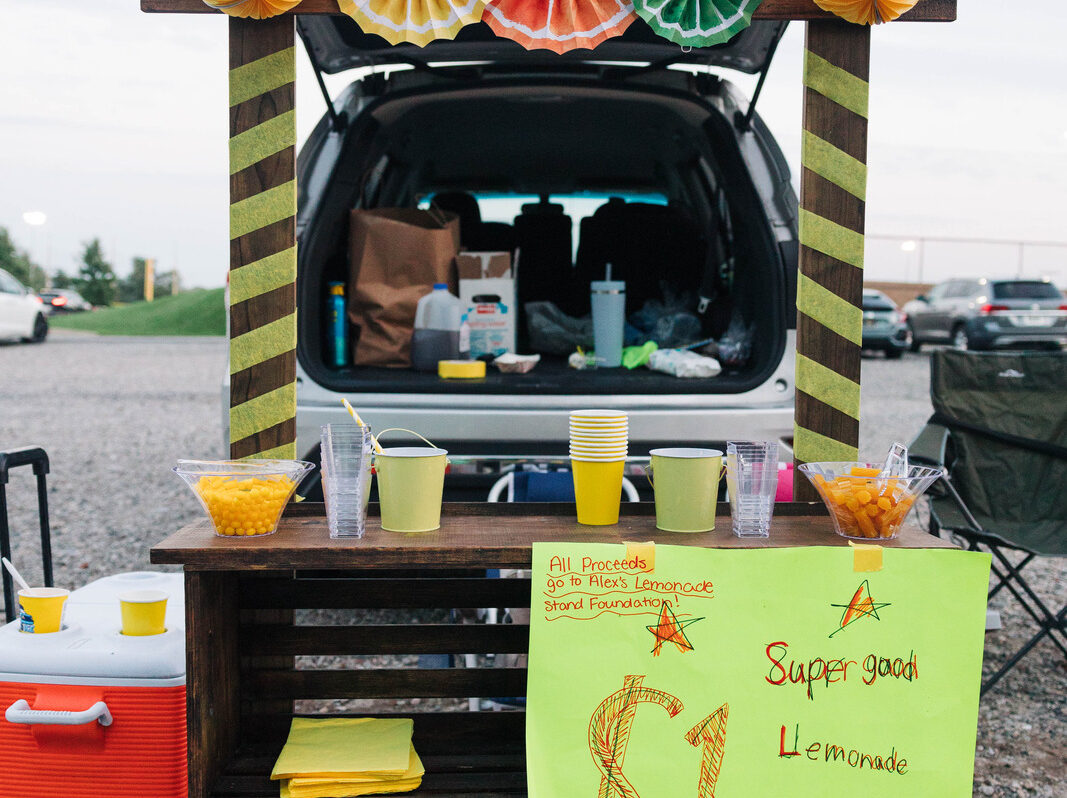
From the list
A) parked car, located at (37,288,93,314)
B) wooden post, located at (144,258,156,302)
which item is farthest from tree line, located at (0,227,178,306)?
parked car, located at (37,288,93,314)

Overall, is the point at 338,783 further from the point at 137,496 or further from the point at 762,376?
the point at 137,496

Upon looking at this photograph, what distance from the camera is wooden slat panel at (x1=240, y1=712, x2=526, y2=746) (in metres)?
1.95

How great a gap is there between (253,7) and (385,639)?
124 cm

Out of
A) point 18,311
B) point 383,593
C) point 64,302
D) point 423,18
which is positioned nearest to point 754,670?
point 383,593

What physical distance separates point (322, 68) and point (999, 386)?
2.70 m

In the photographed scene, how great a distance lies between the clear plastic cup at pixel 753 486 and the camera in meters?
1.74

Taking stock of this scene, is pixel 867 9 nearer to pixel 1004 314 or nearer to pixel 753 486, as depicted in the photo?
pixel 753 486

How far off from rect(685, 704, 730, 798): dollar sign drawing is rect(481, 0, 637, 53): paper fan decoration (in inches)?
49.5

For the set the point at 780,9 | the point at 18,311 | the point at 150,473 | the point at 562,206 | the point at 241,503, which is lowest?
the point at 150,473

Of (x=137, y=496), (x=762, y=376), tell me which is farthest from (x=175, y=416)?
(x=762, y=376)

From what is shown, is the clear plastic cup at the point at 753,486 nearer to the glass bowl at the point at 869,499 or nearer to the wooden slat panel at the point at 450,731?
the glass bowl at the point at 869,499

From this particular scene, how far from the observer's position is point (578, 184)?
426 centimetres

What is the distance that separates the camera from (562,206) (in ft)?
13.7

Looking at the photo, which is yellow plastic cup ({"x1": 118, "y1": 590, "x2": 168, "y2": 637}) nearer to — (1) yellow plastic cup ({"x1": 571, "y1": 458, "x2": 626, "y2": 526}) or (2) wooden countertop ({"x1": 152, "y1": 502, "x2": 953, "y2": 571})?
(2) wooden countertop ({"x1": 152, "y1": 502, "x2": 953, "y2": 571})
